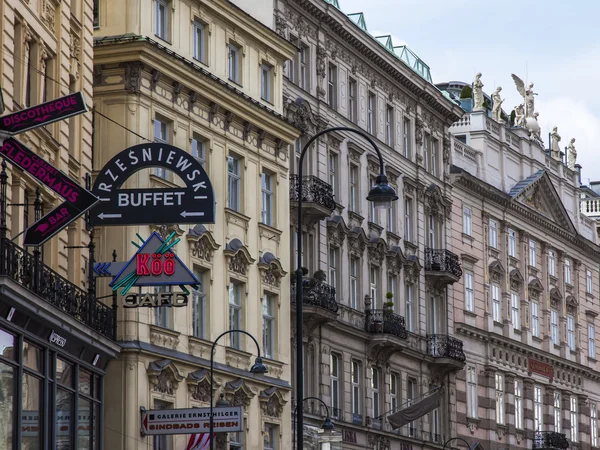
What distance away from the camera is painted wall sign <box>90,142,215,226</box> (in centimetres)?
3588

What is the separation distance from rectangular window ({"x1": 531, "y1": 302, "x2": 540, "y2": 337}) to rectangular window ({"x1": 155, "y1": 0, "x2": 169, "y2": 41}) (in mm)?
38442

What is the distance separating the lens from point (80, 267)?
37.0 metres

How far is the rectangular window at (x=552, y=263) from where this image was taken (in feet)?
272

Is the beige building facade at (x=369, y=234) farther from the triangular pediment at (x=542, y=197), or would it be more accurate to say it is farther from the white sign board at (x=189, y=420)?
the white sign board at (x=189, y=420)

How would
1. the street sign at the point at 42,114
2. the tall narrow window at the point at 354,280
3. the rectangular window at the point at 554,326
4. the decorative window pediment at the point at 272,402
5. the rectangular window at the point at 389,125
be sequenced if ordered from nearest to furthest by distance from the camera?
1. the street sign at the point at 42,114
2. the decorative window pediment at the point at 272,402
3. the tall narrow window at the point at 354,280
4. the rectangular window at the point at 389,125
5. the rectangular window at the point at 554,326

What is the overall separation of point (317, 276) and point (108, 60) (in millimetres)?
13782

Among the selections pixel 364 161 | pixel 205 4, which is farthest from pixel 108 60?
pixel 364 161

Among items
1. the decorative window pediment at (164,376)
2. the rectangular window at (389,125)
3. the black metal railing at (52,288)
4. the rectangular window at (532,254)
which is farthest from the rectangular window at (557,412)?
the black metal railing at (52,288)

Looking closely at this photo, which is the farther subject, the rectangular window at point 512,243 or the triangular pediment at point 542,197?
the triangular pediment at point 542,197

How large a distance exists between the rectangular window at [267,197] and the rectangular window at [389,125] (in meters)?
14.2

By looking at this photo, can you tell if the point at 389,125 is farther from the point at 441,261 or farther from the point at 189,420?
the point at 189,420

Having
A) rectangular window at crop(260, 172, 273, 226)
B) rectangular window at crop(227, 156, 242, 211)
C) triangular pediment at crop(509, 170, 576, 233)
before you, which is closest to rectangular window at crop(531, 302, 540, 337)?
triangular pediment at crop(509, 170, 576, 233)

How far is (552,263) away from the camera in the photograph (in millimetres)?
83562

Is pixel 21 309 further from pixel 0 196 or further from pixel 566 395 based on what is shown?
pixel 566 395
